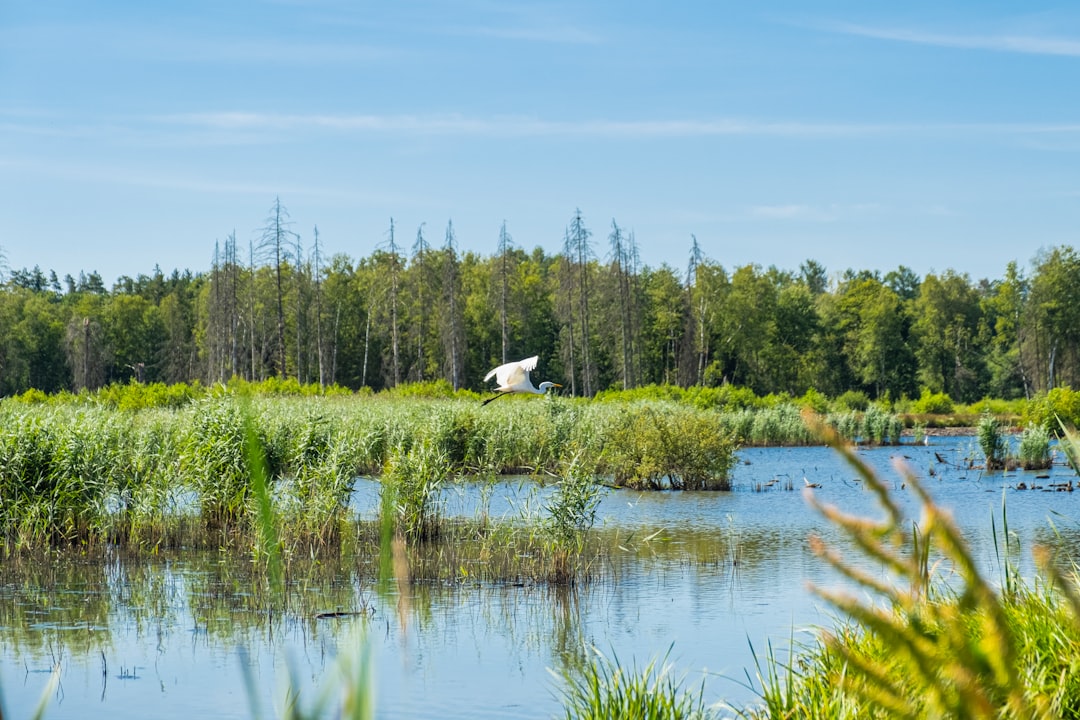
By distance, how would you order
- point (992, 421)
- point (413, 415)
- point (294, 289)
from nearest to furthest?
point (413, 415), point (992, 421), point (294, 289)

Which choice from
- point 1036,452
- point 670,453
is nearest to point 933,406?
point 1036,452

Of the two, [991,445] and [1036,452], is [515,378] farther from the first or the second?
[1036,452]

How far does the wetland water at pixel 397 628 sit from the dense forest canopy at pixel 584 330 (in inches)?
1855

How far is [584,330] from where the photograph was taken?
60156 millimetres

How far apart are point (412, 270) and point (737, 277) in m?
→ 21.7

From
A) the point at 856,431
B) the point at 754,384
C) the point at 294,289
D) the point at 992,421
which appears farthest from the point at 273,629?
the point at 754,384

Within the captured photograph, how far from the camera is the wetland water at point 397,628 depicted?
816cm

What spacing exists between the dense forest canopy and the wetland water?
155 ft

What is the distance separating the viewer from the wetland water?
8156 millimetres

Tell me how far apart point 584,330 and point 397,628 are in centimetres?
5037

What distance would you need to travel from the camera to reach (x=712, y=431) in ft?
76.2

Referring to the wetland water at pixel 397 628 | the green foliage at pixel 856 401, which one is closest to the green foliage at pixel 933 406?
the green foliage at pixel 856 401

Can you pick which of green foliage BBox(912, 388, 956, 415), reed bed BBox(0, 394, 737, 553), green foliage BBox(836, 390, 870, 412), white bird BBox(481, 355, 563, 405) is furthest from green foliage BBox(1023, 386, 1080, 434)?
reed bed BBox(0, 394, 737, 553)

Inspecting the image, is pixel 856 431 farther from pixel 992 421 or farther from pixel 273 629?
pixel 273 629
